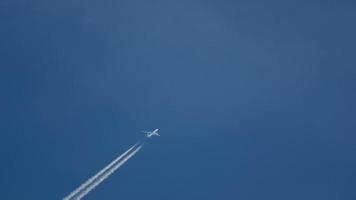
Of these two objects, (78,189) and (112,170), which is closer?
(78,189)
